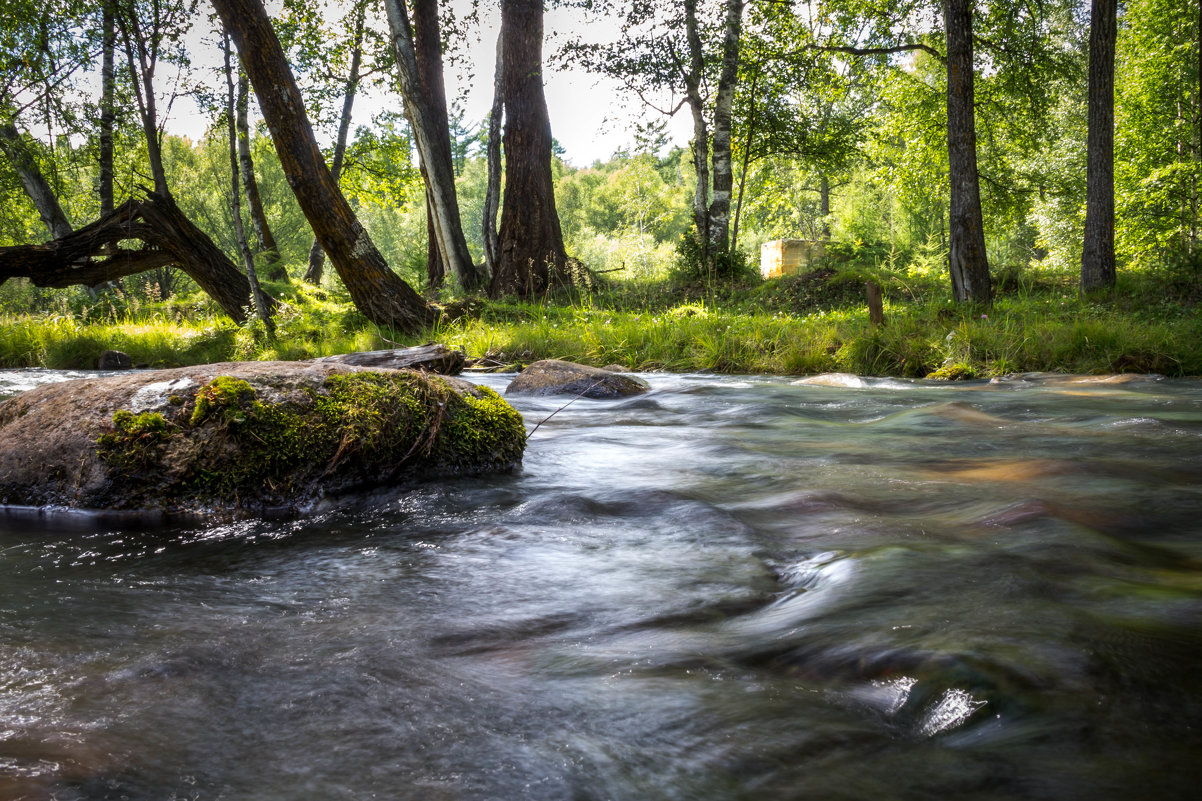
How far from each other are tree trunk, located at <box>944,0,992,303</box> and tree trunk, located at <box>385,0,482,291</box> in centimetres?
868

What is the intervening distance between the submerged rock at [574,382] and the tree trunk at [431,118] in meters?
7.35

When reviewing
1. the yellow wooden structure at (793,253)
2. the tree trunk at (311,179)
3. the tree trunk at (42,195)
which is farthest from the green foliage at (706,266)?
the tree trunk at (42,195)

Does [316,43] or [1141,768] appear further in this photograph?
[316,43]

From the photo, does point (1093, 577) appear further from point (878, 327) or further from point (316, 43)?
point (316, 43)

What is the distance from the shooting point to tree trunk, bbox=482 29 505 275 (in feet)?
51.1

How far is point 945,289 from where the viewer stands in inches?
599

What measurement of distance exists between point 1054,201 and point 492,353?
2734 centimetres

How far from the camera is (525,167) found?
15148 mm

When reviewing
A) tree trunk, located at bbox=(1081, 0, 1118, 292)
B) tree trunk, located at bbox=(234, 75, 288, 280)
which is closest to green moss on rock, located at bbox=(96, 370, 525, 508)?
tree trunk, located at bbox=(1081, 0, 1118, 292)

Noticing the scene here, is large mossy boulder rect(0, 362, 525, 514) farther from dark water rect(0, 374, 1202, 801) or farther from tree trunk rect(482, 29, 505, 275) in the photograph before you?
tree trunk rect(482, 29, 505, 275)

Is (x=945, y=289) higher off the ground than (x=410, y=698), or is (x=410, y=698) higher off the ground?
(x=945, y=289)

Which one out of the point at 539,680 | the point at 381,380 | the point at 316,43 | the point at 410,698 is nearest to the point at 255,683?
the point at 410,698

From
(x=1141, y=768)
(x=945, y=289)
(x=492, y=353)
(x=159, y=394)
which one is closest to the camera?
(x=1141, y=768)

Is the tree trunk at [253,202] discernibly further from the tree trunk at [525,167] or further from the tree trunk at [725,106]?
the tree trunk at [725,106]
